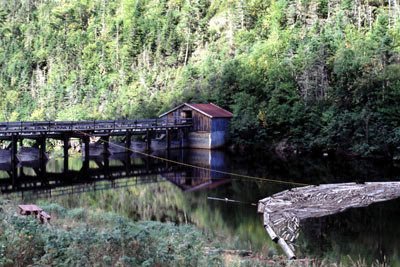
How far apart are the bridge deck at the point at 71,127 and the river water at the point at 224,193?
2.44 metres

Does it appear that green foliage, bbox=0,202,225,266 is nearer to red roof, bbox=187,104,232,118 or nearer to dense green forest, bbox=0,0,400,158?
dense green forest, bbox=0,0,400,158

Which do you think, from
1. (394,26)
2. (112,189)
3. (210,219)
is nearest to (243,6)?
(394,26)

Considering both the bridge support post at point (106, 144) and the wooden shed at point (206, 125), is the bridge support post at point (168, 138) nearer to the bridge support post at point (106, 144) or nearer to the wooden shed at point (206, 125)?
the wooden shed at point (206, 125)

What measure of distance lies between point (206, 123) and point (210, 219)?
24.7 metres

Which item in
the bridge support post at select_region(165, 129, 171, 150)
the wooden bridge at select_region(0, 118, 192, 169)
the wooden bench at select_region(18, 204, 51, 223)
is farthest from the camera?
the bridge support post at select_region(165, 129, 171, 150)

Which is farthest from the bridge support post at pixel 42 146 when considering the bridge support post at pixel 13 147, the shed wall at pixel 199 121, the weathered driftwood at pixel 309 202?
the weathered driftwood at pixel 309 202

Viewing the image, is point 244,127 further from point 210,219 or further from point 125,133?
point 210,219

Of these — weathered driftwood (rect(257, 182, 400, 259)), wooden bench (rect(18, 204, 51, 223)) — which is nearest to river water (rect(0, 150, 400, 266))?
weathered driftwood (rect(257, 182, 400, 259))

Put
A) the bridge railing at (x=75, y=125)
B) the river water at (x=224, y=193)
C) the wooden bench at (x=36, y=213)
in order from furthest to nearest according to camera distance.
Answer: the bridge railing at (x=75, y=125) → the river water at (x=224, y=193) → the wooden bench at (x=36, y=213)

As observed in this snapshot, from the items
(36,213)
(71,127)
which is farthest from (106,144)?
(36,213)

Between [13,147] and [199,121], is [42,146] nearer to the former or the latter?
[13,147]

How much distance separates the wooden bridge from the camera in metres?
30.4

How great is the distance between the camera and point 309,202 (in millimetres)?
18953

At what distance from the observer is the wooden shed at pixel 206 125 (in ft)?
136
